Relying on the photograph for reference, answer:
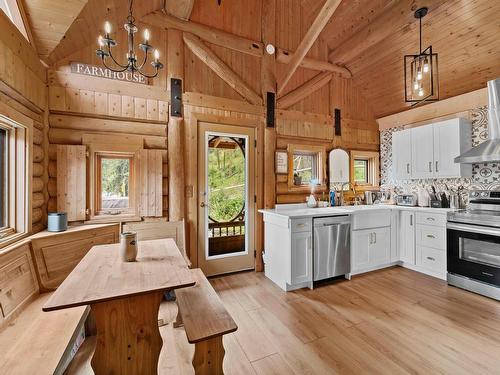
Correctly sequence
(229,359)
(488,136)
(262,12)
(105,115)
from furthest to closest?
(262,12) → (488,136) → (105,115) → (229,359)

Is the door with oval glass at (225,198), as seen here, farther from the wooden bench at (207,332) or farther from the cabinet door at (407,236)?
the cabinet door at (407,236)

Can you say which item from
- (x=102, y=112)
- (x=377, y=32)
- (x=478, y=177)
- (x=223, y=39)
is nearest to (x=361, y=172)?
(x=478, y=177)

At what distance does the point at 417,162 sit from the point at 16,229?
539 cm

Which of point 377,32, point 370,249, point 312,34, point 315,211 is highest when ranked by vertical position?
point 377,32

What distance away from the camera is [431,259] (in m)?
3.37

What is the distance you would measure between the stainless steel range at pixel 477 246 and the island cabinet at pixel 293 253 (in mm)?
1889

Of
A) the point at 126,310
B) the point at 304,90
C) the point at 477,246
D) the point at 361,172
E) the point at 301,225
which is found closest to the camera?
the point at 126,310

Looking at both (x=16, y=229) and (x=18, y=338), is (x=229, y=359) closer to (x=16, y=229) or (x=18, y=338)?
(x=18, y=338)

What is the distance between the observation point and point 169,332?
2.17 meters

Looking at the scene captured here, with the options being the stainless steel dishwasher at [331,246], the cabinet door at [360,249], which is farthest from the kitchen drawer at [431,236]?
the stainless steel dishwasher at [331,246]

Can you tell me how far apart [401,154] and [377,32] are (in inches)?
80.1

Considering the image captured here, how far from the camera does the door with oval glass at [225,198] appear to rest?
11.0 ft

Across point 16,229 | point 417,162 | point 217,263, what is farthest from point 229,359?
point 417,162

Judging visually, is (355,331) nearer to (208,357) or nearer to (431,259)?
(208,357)
